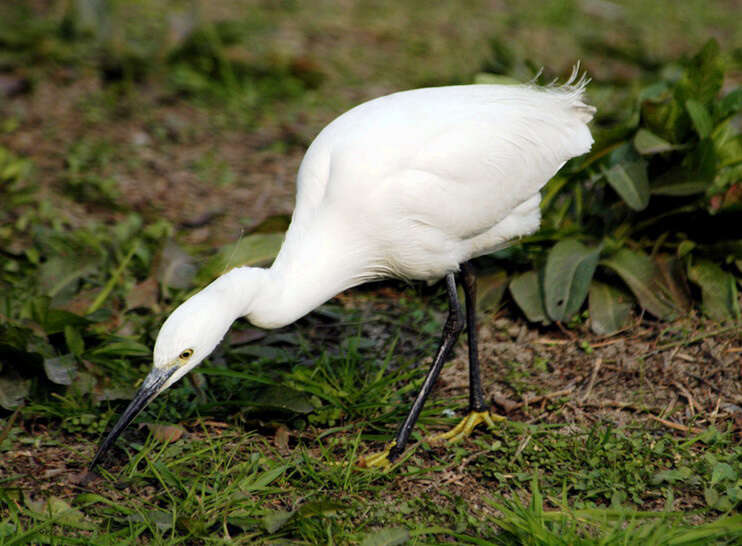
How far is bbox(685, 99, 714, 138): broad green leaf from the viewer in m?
4.01

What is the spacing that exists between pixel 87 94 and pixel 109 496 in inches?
154

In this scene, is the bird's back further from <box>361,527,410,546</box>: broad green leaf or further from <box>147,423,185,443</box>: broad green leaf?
<box>361,527,410,546</box>: broad green leaf

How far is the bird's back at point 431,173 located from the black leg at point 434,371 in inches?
7.5

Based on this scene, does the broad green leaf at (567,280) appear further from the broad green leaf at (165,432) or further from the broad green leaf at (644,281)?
the broad green leaf at (165,432)

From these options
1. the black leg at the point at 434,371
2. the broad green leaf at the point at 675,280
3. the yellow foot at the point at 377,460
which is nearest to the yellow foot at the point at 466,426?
the black leg at the point at 434,371

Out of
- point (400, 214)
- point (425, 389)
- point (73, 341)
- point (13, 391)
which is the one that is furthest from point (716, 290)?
point (13, 391)

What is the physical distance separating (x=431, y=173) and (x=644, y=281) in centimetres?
138

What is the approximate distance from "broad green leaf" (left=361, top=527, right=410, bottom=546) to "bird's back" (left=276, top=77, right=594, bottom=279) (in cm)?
108

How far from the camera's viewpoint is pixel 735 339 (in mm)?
3922

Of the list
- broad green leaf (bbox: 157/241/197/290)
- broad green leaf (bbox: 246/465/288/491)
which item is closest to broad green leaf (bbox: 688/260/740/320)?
broad green leaf (bbox: 246/465/288/491)

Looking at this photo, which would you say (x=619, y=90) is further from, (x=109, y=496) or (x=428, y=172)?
(x=109, y=496)

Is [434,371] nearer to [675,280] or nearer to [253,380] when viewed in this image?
[253,380]

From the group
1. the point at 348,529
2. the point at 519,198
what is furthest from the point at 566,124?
the point at 348,529

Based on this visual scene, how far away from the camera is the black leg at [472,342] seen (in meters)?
3.68
